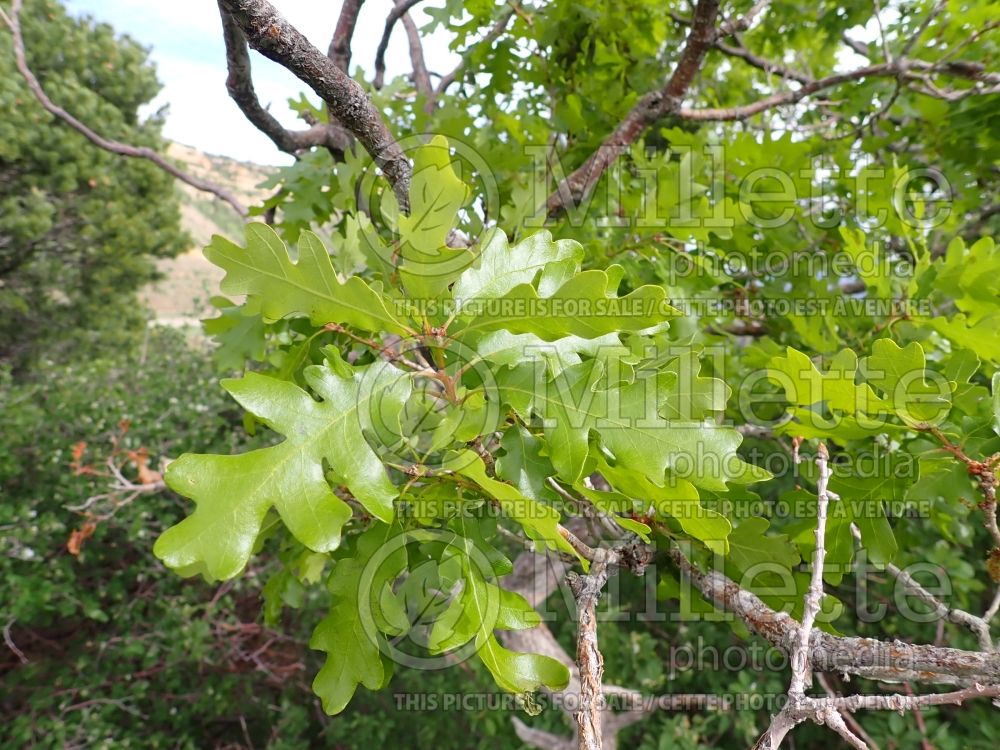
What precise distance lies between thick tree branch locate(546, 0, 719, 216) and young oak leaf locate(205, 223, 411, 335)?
2.95ft

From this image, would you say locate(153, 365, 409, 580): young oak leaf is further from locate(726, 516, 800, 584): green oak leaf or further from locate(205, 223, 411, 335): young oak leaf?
locate(726, 516, 800, 584): green oak leaf

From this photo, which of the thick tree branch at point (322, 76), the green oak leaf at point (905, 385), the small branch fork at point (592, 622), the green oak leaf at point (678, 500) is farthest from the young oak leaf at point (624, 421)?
the thick tree branch at point (322, 76)

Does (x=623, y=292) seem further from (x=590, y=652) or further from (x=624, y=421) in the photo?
(x=590, y=652)

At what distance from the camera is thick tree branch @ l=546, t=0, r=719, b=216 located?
1.52m

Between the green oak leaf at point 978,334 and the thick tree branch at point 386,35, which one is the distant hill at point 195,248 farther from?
the green oak leaf at point 978,334

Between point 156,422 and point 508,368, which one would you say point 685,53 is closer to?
point 508,368

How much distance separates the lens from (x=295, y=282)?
2.34 feet

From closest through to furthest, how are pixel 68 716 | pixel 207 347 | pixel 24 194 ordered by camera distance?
pixel 68 716
pixel 207 347
pixel 24 194

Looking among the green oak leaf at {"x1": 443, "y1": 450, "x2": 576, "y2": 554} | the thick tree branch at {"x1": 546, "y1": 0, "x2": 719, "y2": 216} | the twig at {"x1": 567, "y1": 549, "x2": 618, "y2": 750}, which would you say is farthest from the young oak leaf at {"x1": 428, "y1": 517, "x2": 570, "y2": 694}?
the thick tree branch at {"x1": 546, "y1": 0, "x2": 719, "y2": 216}

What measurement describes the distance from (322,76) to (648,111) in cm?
101

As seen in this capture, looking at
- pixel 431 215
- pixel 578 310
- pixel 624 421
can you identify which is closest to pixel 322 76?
pixel 431 215

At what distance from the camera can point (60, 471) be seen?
3.56 meters

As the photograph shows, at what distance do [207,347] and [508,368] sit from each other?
603cm

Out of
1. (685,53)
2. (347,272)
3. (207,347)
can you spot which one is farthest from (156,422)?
(685,53)
